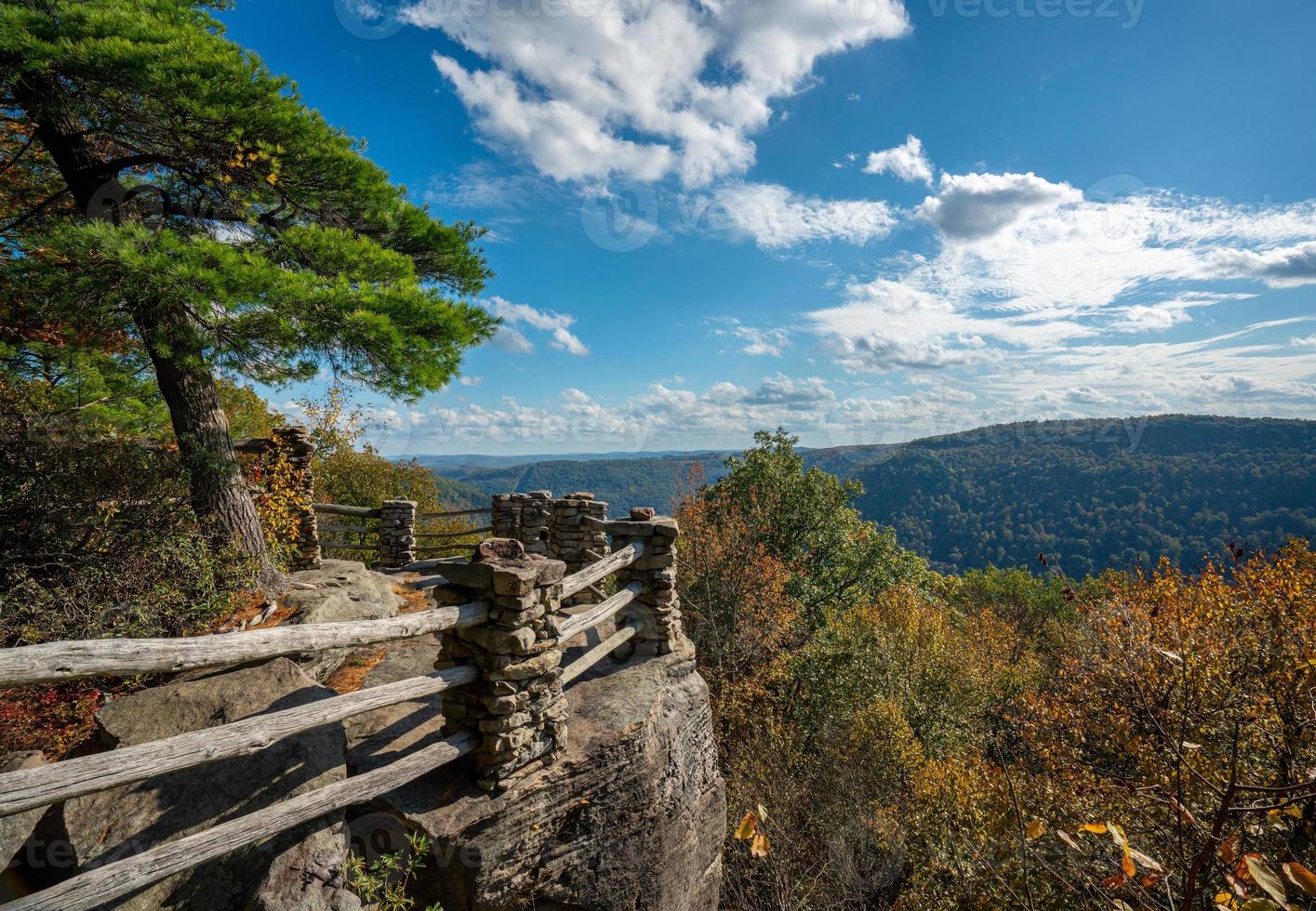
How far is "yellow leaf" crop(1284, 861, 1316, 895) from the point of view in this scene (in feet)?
5.20

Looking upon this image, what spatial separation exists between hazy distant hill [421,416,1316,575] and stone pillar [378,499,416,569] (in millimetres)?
59736

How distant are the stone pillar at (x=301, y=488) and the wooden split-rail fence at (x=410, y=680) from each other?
6.24 m

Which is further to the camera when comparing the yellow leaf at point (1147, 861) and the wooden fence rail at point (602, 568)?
the wooden fence rail at point (602, 568)

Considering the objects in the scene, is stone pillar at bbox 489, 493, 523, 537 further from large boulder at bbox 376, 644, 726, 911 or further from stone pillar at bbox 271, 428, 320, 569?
large boulder at bbox 376, 644, 726, 911

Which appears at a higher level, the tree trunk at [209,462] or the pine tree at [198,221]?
the pine tree at [198,221]

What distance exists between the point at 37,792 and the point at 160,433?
24.6 ft

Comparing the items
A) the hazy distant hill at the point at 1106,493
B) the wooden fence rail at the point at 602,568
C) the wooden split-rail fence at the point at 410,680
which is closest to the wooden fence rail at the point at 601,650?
the wooden split-rail fence at the point at 410,680

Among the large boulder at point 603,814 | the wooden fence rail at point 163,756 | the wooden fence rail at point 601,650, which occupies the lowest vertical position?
the large boulder at point 603,814

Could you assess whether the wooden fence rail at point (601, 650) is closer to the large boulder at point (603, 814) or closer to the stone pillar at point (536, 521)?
the large boulder at point (603, 814)

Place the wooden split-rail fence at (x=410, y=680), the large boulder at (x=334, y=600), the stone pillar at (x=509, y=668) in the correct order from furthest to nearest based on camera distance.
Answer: the large boulder at (x=334, y=600) < the stone pillar at (x=509, y=668) < the wooden split-rail fence at (x=410, y=680)

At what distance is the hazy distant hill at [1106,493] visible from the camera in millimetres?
99438

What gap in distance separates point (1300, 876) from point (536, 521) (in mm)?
11886

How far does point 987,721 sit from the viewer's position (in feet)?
61.5

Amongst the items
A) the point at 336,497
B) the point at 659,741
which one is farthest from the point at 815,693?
the point at 336,497
